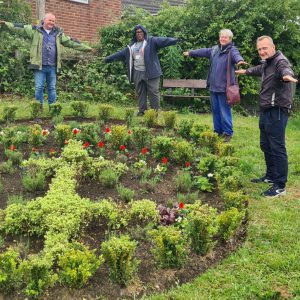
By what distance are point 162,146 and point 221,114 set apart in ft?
5.56

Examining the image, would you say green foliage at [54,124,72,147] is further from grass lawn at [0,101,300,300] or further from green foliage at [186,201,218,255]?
green foliage at [186,201,218,255]

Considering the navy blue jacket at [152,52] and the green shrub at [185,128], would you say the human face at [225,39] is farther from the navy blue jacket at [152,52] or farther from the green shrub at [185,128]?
the navy blue jacket at [152,52]

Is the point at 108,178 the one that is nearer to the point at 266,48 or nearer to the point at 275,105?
the point at 275,105

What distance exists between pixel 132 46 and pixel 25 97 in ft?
11.1

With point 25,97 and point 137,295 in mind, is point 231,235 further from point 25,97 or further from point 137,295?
point 25,97

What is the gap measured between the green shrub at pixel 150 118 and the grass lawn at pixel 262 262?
261 centimetres

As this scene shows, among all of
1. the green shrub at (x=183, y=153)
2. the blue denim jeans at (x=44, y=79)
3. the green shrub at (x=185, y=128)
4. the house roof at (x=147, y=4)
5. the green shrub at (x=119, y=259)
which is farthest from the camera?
the house roof at (x=147, y=4)

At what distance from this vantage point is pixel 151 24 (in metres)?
12.4

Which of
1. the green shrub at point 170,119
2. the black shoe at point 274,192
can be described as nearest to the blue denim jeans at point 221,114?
the green shrub at point 170,119

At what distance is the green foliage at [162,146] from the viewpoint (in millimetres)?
6246

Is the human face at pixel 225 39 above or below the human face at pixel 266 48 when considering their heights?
above

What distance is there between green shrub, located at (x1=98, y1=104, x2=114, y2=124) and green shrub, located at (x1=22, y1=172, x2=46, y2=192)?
3.02 m

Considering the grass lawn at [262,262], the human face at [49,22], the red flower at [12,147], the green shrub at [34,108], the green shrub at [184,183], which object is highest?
the human face at [49,22]

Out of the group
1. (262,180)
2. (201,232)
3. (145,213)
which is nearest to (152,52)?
(262,180)
